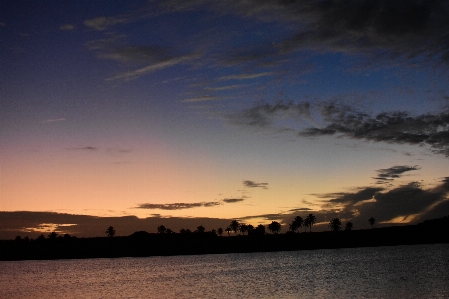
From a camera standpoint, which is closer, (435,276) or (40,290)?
(435,276)

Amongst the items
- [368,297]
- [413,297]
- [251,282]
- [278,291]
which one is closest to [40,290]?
[251,282]

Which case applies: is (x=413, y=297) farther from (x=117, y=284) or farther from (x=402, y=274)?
(x=117, y=284)

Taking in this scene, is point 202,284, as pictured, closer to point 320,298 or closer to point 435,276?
point 320,298

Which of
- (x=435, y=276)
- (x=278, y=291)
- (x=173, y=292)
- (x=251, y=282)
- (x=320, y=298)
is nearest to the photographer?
(x=320, y=298)

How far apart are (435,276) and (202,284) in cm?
4056

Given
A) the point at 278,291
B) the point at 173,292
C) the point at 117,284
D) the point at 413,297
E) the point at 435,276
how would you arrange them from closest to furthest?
the point at 413,297 < the point at 278,291 < the point at 173,292 < the point at 435,276 < the point at 117,284

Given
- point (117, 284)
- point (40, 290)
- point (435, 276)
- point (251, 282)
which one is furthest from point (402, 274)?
point (40, 290)

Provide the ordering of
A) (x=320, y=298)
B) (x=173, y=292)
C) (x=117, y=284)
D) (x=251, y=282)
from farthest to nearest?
(x=117, y=284) → (x=251, y=282) → (x=173, y=292) → (x=320, y=298)

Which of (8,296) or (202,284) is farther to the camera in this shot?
(202,284)

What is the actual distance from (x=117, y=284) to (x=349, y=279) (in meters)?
44.5

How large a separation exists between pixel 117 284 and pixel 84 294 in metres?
15.6

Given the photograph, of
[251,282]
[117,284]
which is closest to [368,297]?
[251,282]

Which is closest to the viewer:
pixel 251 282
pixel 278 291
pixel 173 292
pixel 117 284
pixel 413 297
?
pixel 413 297

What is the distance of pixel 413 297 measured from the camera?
5594cm
